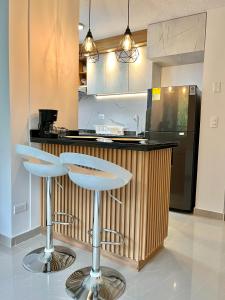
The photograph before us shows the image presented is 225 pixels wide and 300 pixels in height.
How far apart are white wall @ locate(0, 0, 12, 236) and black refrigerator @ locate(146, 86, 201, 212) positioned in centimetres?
199

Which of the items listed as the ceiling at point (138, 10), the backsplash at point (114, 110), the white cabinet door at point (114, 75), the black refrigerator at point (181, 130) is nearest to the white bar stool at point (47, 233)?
the black refrigerator at point (181, 130)

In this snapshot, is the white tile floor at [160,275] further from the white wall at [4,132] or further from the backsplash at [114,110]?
the backsplash at [114,110]

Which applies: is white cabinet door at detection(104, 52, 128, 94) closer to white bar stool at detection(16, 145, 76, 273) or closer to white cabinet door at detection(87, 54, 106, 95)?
white cabinet door at detection(87, 54, 106, 95)

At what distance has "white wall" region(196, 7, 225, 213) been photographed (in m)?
3.14

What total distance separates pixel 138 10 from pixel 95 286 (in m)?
3.16

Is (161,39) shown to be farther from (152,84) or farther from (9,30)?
(9,30)

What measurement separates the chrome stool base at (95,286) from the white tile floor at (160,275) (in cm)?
5

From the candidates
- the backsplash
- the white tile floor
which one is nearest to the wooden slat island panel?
the white tile floor

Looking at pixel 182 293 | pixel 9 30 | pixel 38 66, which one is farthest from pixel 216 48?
pixel 182 293

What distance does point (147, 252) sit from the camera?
81.6 inches

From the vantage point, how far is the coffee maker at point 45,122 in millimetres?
2420

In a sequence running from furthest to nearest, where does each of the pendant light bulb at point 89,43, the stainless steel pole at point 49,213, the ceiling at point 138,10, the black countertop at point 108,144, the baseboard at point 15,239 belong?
the ceiling at point 138,10 → the pendant light bulb at point 89,43 → the baseboard at point 15,239 → the stainless steel pole at point 49,213 → the black countertop at point 108,144

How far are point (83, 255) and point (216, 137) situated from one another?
7.05 ft

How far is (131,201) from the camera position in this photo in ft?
6.56
